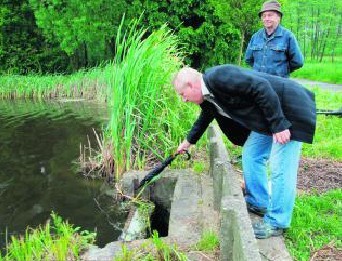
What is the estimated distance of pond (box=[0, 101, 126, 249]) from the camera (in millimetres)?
5906

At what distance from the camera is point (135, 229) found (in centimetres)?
531

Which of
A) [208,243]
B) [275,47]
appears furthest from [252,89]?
[275,47]

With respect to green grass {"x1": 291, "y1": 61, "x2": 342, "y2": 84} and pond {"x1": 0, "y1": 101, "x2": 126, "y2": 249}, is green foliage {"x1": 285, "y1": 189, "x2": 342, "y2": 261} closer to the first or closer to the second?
pond {"x1": 0, "y1": 101, "x2": 126, "y2": 249}

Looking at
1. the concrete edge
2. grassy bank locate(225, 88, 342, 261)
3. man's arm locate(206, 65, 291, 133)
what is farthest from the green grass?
man's arm locate(206, 65, 291, 133)

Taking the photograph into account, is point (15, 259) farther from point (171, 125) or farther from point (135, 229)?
point (171, 125)

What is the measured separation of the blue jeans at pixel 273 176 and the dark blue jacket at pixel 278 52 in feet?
7.41

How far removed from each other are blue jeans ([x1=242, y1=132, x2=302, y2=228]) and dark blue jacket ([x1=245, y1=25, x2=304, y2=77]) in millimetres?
2260

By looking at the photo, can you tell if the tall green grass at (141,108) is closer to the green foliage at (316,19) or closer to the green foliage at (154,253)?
the green foliage at (154,253)

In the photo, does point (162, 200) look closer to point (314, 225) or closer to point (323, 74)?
point (314, 225)

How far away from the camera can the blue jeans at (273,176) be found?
3348 millimetres

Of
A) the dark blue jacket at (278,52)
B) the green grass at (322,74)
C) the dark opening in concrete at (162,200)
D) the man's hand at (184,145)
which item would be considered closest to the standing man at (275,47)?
the dark blue jacket at (278,52)

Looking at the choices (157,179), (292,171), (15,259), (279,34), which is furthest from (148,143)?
(292,171)

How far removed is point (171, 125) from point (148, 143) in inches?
17.8

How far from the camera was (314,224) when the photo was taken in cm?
387
